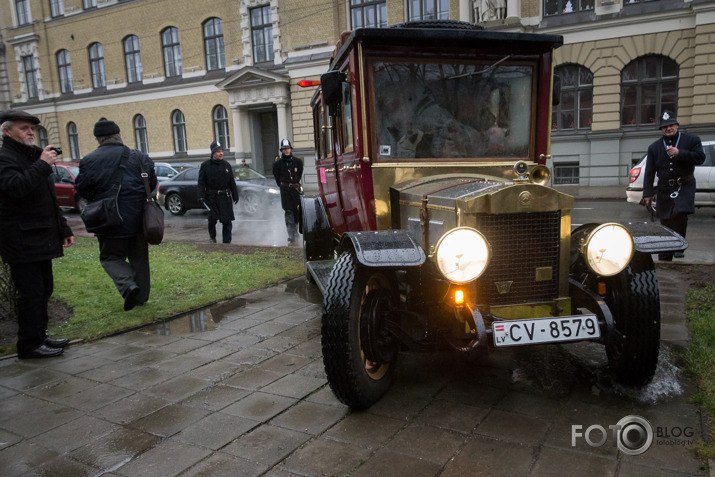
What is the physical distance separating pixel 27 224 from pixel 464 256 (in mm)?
3561

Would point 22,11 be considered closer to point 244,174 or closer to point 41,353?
point 244,174

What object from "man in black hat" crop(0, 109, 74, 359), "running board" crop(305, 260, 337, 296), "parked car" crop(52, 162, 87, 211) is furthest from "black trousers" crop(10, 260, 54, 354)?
"parked car" crop(52, 162, 87, 211)

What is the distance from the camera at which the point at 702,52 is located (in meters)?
17.9

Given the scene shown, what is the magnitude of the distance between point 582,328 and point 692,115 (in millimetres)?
18777

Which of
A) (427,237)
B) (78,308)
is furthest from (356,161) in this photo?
(78,308)

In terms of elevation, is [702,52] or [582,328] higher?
[702,52]

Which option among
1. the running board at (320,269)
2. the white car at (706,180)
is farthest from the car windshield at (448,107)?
the white car at (706,180)

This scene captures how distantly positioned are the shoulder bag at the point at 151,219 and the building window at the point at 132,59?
96.5 feet

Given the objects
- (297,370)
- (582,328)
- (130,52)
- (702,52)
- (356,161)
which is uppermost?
(130,52)

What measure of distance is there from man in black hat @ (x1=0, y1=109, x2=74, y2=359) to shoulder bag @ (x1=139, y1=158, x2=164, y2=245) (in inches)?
34.9

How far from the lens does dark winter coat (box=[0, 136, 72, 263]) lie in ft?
13.9

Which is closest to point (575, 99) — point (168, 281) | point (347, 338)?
point (168, 281)

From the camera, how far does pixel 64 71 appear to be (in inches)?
1366

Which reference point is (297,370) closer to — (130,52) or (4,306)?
(4,306)
